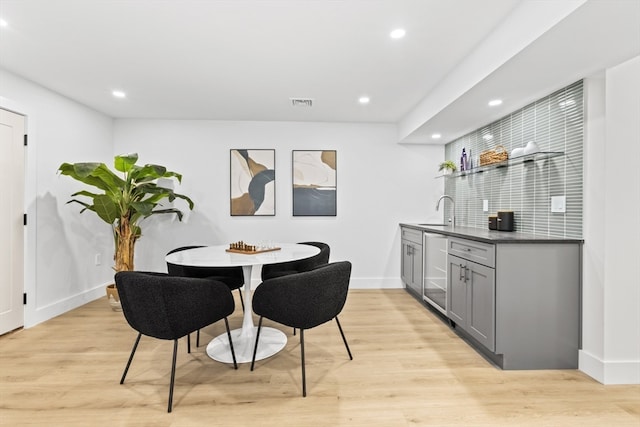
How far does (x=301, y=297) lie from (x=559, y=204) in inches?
84.4

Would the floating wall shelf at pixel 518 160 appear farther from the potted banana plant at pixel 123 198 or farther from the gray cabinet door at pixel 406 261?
the potted banana plant at pixel 123 198

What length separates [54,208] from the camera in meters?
3.51

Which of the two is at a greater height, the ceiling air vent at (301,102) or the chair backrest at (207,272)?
the ceiling air vent at (301,102)

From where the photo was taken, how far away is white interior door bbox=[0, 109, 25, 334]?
295cm

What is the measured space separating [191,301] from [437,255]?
2.45 m

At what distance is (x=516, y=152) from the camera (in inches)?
114

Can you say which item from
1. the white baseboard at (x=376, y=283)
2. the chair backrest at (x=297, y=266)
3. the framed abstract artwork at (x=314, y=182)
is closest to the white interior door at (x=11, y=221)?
the chair backrest at (x=297, y=266)

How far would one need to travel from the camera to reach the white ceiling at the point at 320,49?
1.95 metres

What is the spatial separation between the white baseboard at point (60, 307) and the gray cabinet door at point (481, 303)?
4.12 m

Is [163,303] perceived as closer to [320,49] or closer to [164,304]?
[164,304]

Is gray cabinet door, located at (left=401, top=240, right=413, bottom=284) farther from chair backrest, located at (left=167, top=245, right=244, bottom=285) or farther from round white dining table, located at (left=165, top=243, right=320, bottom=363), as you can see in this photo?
chair backrest, located at (left=167, top=245, right=244, bottom=285)

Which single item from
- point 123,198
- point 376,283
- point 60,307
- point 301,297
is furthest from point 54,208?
point 376,283

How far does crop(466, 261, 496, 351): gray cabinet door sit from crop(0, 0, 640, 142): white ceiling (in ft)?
4.78

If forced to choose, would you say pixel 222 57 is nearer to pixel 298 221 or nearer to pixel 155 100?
pixel 155 100
